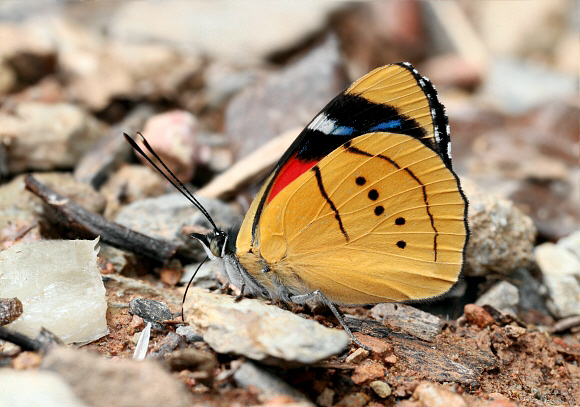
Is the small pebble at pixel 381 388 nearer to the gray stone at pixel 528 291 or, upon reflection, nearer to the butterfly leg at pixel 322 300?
the butterfly leg at pixel 322 300

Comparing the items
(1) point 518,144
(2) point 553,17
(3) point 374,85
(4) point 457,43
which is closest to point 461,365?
(3) point 374,85

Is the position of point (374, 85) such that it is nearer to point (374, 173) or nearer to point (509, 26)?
point (374, 173)

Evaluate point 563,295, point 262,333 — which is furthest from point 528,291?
point 262,333

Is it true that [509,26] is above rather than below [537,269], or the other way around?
above

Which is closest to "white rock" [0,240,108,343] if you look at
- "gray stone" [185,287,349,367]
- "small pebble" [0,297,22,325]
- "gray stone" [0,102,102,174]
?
"small pebble" [0,297,22,325]

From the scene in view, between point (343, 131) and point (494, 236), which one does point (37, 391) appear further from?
point (494, 236)
